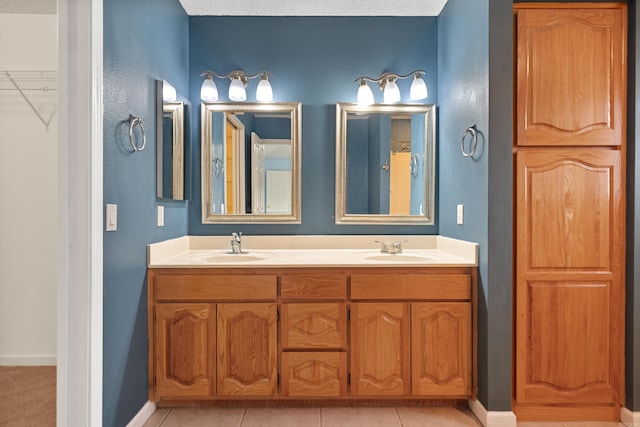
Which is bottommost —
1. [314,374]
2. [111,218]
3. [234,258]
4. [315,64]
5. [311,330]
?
[314,374]

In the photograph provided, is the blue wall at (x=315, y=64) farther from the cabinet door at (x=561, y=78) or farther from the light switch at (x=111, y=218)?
the light switch at (x=111, y=218)

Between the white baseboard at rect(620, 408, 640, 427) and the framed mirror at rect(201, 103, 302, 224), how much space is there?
2.18 meters

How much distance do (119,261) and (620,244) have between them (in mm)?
2544

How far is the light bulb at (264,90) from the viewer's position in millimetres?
2777

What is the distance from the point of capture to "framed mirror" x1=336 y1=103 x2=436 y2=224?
2.87 metres

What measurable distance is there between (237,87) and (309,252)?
4.10ft

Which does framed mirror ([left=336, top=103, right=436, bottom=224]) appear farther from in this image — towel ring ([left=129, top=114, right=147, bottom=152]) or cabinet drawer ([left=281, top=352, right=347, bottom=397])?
towel ring ([left=129, top=114, right=147, bottom=152])

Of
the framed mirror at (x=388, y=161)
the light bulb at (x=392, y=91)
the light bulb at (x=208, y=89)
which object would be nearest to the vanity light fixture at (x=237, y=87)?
the light bulb at (x=208, y=89)

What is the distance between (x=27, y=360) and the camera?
112 inches

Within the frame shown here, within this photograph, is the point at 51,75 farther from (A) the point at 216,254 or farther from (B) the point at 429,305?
(B) the point at 429,305

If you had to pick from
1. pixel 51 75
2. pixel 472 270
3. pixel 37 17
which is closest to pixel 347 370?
pixel 472 270

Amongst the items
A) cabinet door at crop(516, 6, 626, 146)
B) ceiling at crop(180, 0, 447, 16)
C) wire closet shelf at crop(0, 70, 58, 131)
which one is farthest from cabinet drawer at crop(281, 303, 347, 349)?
wire closet shelf at crop(0, 70, 58, 131)

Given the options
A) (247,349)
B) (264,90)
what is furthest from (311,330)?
(264,90)

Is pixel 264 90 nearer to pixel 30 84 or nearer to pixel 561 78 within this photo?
pixel 30 84
